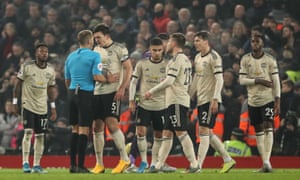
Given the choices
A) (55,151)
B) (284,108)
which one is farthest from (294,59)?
(55,151)

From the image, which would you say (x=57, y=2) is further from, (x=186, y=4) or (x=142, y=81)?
(x=142, y=81)

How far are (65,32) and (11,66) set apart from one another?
2.29m

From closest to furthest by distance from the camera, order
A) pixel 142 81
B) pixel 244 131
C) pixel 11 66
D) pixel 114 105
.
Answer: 1. pixel 114 105
2. pixel 142 81
3. pixel 244 131
4. pixel 11 66

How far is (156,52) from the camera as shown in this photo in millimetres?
19906

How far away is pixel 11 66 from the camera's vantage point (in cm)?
2808

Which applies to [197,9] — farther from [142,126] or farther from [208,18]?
[142,126]

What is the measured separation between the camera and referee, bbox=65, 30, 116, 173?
18172 mm

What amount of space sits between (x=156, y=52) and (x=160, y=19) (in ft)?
28.3

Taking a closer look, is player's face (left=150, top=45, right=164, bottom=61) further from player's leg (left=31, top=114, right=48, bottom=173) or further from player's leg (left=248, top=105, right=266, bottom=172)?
player's leg (left=31, top=114, right=48, bottom=173)

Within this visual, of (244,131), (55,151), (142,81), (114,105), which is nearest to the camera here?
(114,105)

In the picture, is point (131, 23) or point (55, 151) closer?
point (55, 151)

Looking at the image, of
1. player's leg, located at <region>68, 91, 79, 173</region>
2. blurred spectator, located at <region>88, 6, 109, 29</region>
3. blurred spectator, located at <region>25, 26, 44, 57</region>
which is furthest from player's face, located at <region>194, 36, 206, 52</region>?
blurred spectator, located at <region>25, 26, 44, 57</region>

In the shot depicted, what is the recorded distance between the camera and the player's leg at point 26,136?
65.1ft

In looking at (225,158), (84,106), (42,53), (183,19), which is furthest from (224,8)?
(84,106)
